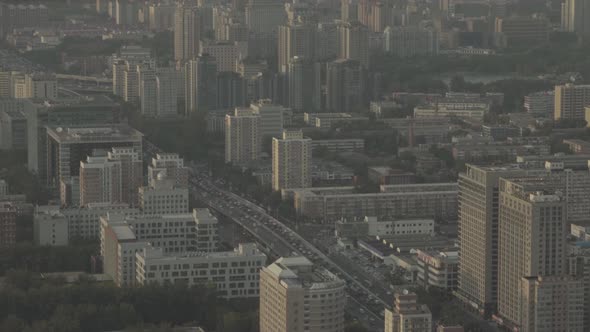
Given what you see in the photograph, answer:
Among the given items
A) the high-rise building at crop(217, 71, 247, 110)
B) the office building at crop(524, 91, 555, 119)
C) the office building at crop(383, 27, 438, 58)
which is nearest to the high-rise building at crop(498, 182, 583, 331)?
the office building at crop(524, 91, 555, 119)

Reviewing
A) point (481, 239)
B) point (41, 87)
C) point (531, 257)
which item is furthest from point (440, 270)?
point (41, 87)

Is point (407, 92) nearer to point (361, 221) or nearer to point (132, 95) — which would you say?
point (132, 95)

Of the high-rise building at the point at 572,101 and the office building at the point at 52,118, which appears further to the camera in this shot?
the high-rise building at the point at 572,101

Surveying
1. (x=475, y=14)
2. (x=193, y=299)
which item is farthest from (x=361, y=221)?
(x=475, y=14)

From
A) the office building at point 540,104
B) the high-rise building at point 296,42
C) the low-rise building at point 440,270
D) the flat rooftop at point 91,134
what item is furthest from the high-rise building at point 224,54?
the low-rise building at point 440,270

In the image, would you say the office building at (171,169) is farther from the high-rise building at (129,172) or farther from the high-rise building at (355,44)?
the high-rise building at (355,44)

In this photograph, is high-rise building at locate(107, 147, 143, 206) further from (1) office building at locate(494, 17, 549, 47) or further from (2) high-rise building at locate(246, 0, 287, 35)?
(1) office building at locate(494, 17, 549, 47)
